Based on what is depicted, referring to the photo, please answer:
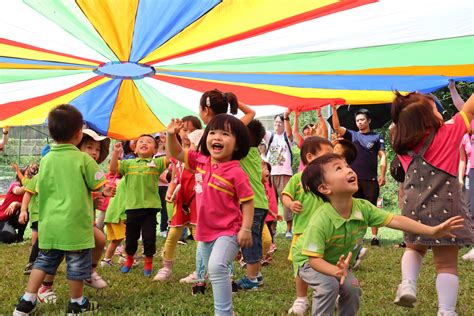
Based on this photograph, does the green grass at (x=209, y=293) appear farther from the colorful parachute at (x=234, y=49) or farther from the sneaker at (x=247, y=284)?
the colorful parachute at (x=234, y=49)

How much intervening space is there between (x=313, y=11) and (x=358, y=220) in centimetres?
201

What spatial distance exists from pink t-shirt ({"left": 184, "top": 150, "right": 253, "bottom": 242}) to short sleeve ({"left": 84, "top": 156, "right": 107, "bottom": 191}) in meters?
0.66

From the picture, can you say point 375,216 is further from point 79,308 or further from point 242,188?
point 79,308

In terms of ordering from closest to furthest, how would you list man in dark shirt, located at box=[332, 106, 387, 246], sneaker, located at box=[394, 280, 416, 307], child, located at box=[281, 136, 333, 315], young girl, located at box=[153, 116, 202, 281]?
sneaker, located at box=[394, 280, 416, 307] < child, located at box=[281, 136, 333, 315] < young girl, located at box=[153, 116, 202, 281] < man in dark shirt, located at box=[332, 106, 387, 246]

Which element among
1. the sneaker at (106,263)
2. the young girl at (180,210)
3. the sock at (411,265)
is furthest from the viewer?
the sneaker at (106,263)

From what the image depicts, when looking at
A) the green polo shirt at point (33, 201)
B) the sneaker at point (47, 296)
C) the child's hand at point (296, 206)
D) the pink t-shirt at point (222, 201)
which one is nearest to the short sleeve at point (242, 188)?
the pink t-shirt at point (222, 201)

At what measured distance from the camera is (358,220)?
2.60 metres

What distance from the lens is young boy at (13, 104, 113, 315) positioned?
10.5 feet

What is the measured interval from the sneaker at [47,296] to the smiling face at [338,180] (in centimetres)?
201

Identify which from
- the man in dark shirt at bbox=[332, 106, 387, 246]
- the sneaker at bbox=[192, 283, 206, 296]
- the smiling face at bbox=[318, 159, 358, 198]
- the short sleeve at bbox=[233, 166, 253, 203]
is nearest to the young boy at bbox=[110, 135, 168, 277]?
the sneaker at bbox=[192, 283, 206, 296]

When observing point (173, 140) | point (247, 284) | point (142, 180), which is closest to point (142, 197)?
point (142, 180)

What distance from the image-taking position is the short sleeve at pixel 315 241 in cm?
248

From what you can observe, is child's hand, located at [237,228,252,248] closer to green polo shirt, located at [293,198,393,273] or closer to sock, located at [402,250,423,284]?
green polo shirt, located at [293,198,393,273]

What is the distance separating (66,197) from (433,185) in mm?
2102
